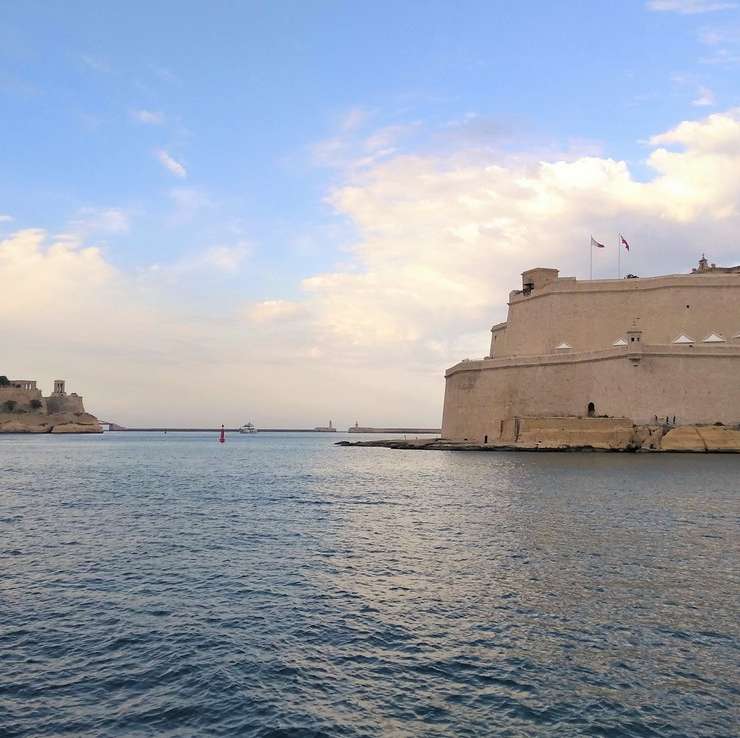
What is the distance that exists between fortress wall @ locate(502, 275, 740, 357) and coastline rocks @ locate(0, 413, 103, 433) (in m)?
100

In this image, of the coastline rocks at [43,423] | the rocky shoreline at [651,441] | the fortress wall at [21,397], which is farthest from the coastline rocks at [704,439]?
the coastline rocks at [43,423]

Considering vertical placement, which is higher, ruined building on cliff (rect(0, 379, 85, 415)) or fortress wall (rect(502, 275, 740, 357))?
fortress wall (rect(502, 275, 740, 357))

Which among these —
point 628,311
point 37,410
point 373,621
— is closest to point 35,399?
point 37,410

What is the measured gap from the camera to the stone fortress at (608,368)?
45.2 metres

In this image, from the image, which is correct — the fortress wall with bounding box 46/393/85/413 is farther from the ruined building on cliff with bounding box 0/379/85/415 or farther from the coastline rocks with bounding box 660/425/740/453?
the coastline rocks with bounding box 660/425/740/453

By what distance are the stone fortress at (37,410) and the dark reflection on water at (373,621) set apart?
114 m

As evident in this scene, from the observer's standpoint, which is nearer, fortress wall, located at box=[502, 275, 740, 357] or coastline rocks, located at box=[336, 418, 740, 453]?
coastline rocks, located at box=[336, 418, 740, 453]

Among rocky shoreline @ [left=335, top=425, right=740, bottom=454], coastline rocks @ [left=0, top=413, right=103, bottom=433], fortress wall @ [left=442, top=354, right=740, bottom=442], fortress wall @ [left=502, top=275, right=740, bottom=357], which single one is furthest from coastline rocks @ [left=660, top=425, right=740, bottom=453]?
coastline rocks @ [left=0, top=413, right=103, bottom=433]

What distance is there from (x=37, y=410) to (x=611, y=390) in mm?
110221

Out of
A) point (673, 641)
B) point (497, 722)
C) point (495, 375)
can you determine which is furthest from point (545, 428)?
point (497, 722)

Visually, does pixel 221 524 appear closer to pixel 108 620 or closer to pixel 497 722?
pixel 108 620

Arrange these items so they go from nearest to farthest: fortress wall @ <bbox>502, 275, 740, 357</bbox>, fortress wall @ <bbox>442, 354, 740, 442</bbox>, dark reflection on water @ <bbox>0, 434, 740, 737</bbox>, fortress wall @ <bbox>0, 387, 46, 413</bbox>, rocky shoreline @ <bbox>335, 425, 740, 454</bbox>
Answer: dark reflection on water @ <bbox>0, 434, 740, 737</bbox> → rocky shoreline @ <bbox>335, 425, 740, 454</bbox> → fortress wall @ <bbox>442, 354, 740, 442</bbox> → fortress wall @ <bbox>502, 275, 740, 357</bbox> → fortress wall @ <bbox>0, 387, 46, 413</bbox>

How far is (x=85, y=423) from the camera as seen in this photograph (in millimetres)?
135125

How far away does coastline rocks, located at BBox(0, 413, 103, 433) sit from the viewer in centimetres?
12394
